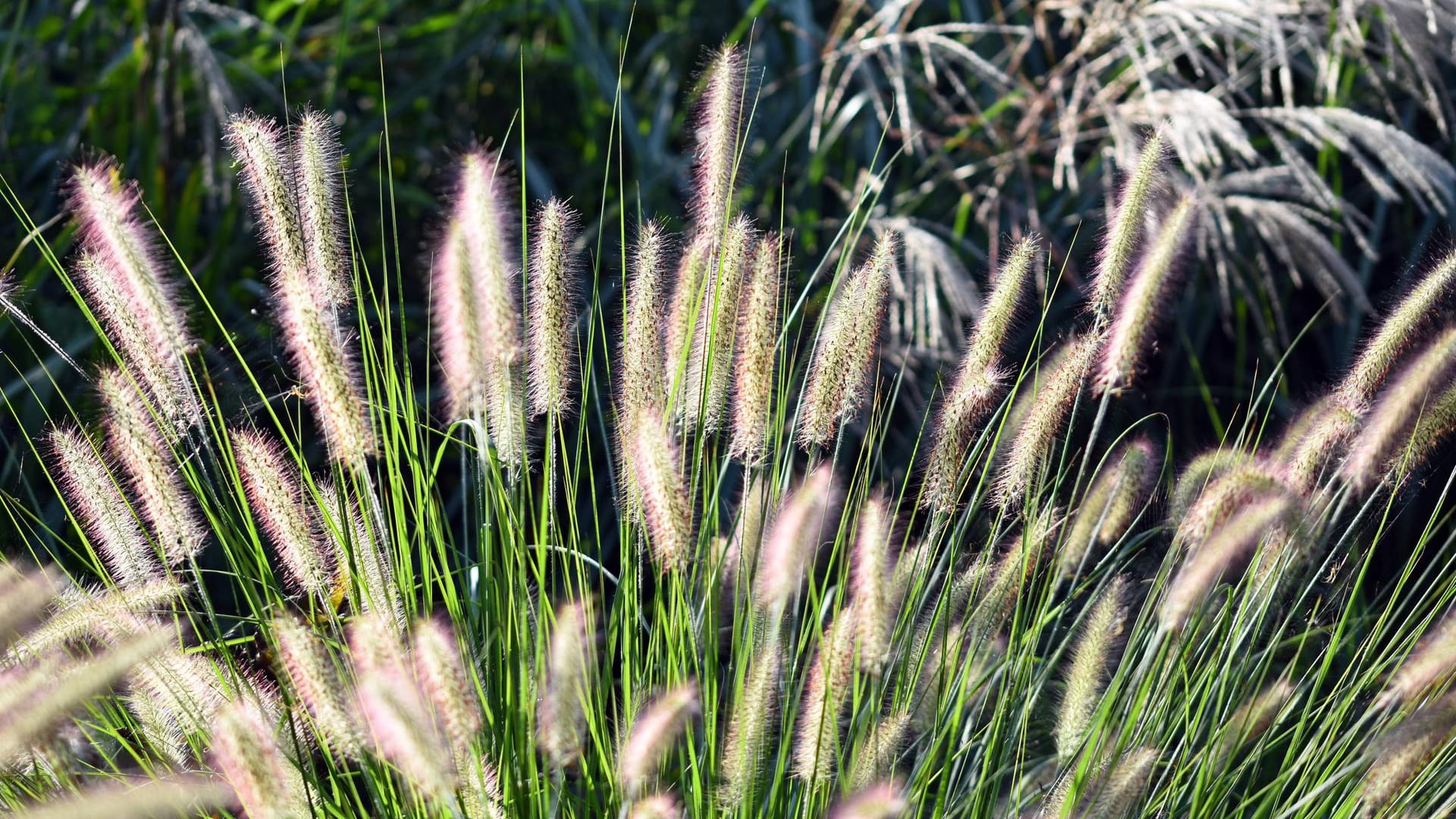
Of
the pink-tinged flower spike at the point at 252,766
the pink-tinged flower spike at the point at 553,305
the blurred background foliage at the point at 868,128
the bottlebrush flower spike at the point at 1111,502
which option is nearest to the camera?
the pink-tinged flower spike at the point at 252,766

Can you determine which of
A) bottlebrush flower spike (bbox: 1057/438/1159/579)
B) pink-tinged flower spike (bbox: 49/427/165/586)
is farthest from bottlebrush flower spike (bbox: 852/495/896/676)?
pink-tinged flower spike (bbox: 49/427/165/586)

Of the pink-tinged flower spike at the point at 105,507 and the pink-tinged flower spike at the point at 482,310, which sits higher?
the pink-tinged flower spike at the point at 482,310

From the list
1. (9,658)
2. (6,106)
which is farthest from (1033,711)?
(6,106)

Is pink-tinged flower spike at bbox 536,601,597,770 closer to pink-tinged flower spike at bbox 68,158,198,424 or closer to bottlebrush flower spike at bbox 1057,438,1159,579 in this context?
pink-tinged flower spike at bbox 68,158,198,424

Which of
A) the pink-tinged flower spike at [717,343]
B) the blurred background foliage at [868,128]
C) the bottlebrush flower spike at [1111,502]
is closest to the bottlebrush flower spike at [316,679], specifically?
the pink-tinged flower spike at [717,343]

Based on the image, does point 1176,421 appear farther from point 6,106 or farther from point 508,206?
point 6,106

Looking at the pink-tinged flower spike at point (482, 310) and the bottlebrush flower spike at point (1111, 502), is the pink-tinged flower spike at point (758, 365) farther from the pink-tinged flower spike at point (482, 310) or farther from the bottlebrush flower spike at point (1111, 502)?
the bottlebrush flower spike at point (1111, 502)

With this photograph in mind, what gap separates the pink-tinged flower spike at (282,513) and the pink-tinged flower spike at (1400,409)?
1.05 meters

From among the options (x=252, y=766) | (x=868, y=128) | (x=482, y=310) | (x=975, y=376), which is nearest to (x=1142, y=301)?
(x=975, y=376)

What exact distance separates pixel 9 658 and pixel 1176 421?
2.45 metres

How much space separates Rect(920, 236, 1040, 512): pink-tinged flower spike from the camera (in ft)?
4.34

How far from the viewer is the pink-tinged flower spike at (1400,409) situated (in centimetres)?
131

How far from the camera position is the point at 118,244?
1196 millimetres

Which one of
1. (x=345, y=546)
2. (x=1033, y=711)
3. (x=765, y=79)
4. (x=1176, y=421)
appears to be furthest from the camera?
(x=765, y=79)
